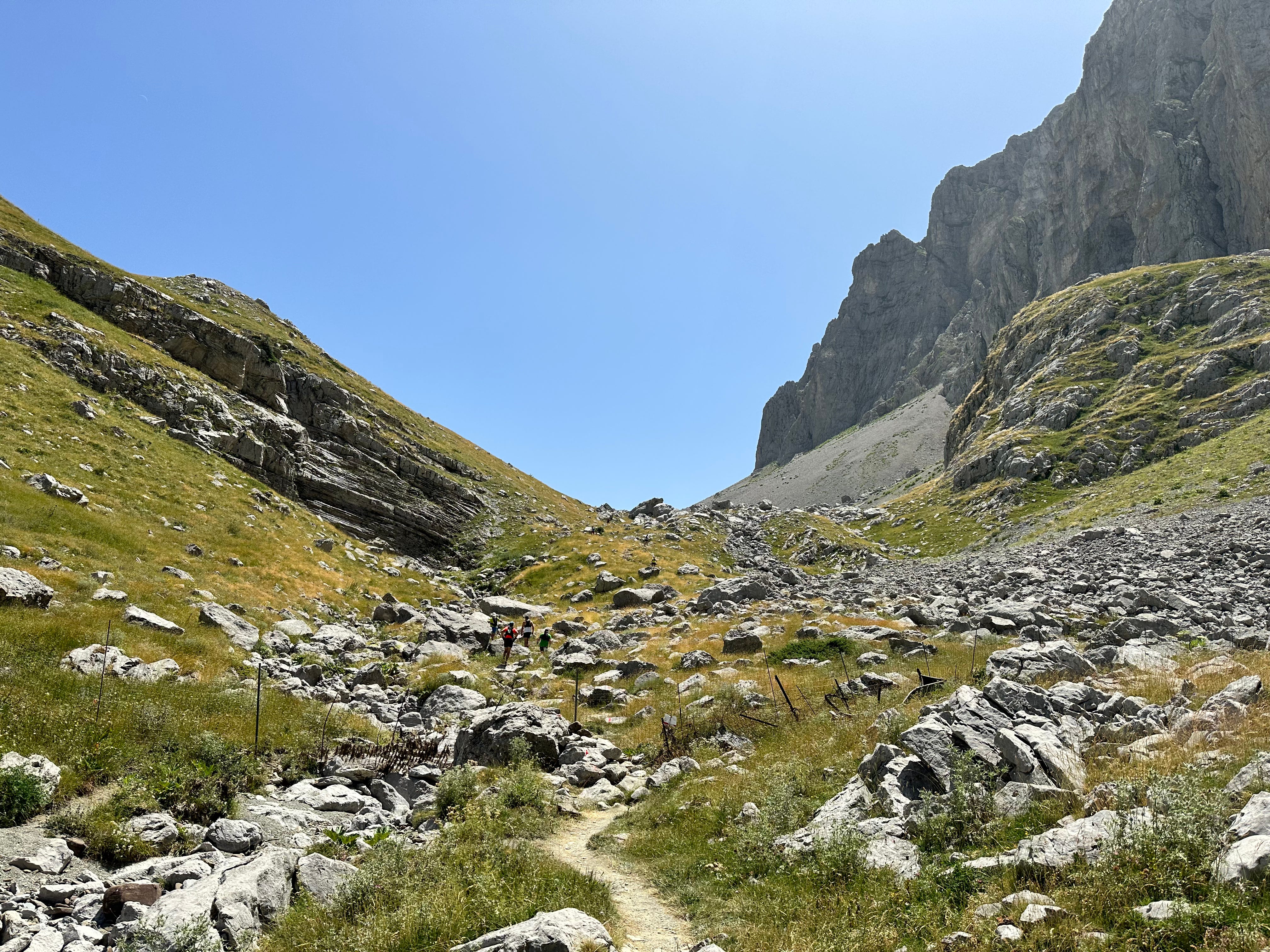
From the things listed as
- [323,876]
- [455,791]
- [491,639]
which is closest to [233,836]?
[323,876]

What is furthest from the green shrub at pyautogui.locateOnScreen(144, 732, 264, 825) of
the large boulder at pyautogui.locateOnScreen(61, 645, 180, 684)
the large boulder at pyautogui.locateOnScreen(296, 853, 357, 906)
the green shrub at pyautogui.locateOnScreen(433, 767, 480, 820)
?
the large boulder at pyautogui.locateOnScreen(61, 645, 180, 684)

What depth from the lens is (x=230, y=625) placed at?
80.9ft

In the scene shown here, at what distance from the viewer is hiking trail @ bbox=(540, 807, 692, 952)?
8.96 metres

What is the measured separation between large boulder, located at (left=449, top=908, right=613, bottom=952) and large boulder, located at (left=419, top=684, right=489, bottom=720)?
15.8 meters

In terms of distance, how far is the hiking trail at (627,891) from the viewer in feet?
29.4

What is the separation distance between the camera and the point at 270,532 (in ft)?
135

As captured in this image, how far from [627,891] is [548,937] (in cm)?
412

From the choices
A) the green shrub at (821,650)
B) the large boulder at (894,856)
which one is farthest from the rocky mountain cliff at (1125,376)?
the large boulder at (894,856)

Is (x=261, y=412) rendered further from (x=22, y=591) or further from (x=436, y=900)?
(x=436, y=900)

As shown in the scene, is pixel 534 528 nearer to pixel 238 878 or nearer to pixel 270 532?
pixel 270 532

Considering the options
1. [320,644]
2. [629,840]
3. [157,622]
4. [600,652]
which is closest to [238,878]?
[629,840]

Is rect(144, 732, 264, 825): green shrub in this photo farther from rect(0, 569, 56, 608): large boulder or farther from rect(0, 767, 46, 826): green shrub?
rect(0, 569, 56, 608): large boulder

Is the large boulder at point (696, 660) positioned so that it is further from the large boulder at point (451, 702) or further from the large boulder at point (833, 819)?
the large boulder at point (833, 819)

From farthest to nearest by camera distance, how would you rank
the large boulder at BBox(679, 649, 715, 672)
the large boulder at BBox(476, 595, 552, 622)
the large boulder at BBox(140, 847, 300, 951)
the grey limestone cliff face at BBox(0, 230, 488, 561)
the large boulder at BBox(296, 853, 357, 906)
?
the grey limestone cliff face at BBox(0, 230, 488, 561) < the large boulder at BBox(476, 595, 552, 622) < the large boulder at BBox(679, 649, 715, 672) < the large boulder at BBox(296, 853, 357, 906) < the large boulder at BBox(140, 847, 300, 951)
